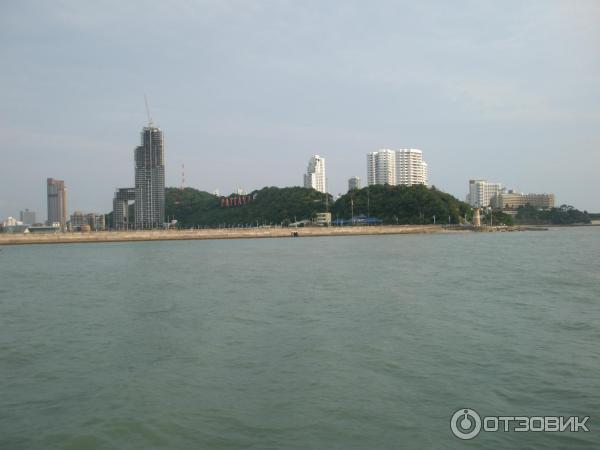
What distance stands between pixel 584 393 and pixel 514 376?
1.09m

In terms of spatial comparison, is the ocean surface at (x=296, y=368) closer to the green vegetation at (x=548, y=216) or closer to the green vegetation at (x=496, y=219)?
the green vegetation at (x=496, y=219)

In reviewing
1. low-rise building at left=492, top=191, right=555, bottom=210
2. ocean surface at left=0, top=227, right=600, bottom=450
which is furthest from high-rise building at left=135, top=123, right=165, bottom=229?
ocean surface at left=0, top=227, right=600, bottom=450

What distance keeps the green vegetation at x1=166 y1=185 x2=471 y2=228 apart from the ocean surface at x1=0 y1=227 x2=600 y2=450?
305 ft

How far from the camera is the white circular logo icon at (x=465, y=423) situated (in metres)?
6.39

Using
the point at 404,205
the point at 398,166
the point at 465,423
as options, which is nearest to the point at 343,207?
the point at 404,205

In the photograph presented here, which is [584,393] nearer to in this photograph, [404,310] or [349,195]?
[404,310]

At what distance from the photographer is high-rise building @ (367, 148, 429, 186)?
572ft

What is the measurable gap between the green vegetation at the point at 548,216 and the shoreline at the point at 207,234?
183ft

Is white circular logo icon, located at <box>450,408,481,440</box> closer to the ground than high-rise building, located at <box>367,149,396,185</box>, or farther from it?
closer to the ground

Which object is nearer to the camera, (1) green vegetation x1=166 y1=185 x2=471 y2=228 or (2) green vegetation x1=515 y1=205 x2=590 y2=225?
(1) green vegetation x1=166 y1=185 x2=471 y2=228

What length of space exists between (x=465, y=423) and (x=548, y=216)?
173629mm

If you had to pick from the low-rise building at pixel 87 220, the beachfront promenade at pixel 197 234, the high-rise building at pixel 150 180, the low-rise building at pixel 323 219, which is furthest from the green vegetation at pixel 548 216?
the low-rise building at pixel 87 220

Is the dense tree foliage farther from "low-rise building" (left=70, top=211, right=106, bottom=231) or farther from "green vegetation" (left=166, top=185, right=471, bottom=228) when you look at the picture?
"low-rise building" (left=70, top=211, right=106, bottom=231)

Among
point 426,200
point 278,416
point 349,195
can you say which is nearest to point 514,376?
point 278,416
